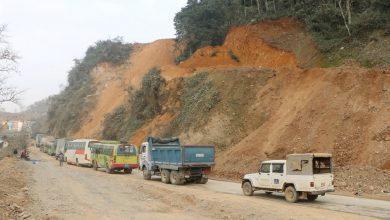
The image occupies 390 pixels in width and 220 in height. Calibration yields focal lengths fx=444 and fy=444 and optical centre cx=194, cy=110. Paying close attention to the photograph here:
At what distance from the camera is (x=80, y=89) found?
297ft

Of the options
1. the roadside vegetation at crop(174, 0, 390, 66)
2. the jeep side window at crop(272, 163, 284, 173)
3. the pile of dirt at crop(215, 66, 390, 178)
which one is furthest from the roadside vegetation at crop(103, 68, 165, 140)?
the jeep side window at crop(272, 163, 284, 173)

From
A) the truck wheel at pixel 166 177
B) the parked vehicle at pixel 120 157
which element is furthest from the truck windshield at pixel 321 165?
the parked vehicle at pixel 120 157

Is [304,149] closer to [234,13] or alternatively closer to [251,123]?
[251,123]

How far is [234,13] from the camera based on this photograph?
186ft

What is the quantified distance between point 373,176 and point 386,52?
16.2 metres

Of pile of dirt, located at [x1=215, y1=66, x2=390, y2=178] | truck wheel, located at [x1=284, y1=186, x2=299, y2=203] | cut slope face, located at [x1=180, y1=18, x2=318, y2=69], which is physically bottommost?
truck wheel, located at [x1=284, y1=186, x2=299, y2=203]

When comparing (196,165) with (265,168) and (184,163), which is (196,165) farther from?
(265,168)

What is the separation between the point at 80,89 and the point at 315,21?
57.1 m

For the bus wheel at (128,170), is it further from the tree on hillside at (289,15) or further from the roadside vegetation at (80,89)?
the roadside vegetation at (80,89)

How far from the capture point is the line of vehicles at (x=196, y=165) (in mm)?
19547

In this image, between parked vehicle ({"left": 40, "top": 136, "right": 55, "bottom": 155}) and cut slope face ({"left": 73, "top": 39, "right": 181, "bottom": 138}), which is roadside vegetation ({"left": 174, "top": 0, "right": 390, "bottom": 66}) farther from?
parked vehicle ({"left": 40, "top": 136, "right": 55, "bottom": 155})

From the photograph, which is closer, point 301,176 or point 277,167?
point 301,176

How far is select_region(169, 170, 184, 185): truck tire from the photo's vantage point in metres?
27.5

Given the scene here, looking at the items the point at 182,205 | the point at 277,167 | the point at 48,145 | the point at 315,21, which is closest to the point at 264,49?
the point at 315,21
